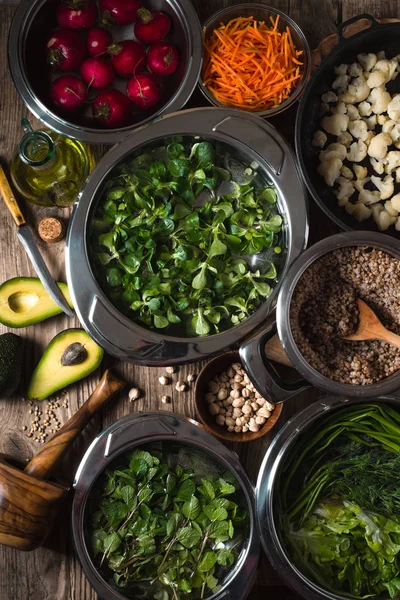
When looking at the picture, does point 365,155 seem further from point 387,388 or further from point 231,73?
point 387,388

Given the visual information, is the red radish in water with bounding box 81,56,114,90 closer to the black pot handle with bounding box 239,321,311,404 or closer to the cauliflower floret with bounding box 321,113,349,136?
the cauliflower floret with bounding box 321,113,349,136

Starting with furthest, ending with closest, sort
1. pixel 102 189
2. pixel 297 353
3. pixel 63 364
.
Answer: pixel 63 364, pixel 102 189, pixel 297 353

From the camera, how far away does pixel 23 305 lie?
168 cm

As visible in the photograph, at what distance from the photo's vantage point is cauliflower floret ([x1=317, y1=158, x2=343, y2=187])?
1661 mm

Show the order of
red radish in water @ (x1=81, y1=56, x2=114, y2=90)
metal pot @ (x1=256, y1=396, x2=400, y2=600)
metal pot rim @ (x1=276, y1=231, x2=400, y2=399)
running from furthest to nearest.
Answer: red radish in water @ (x1=81, y1=56, x2=114, y2=90), metal pot @ (x1=256, y1=396, x2=400, y2=600), metal pot rim @ (x1=276, y1=231, x2=400, y2=399)

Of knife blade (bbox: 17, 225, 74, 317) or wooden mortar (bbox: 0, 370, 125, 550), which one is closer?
wooden mortar (bbox: 0, 370, 125, 550)

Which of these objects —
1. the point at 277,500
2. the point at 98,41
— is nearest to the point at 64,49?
the point at 98,41

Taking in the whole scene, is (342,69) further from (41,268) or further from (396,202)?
(41,268)

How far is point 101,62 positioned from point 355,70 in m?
0.63

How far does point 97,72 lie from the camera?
1.64 meters

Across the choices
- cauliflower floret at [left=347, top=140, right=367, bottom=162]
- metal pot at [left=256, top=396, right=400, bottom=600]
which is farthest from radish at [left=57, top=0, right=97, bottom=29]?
metal pot at [left=256, top=396, right=400, bottom=600]

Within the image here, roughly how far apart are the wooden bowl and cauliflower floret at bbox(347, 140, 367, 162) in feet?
1.86

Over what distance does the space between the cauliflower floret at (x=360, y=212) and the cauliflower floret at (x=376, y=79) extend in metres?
0.30

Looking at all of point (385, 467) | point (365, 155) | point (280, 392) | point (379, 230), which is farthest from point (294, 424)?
point (365, 155)
